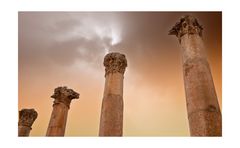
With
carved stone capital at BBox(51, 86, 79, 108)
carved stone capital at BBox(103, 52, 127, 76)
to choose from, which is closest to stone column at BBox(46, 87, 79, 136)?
carved stone capital at BBox(51, 86, 79, 108)

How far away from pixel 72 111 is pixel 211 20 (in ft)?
69.6

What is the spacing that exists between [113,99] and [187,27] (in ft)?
16.4

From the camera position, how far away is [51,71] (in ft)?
107

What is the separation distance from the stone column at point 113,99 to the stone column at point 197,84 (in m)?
3.72

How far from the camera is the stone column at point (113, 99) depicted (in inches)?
505

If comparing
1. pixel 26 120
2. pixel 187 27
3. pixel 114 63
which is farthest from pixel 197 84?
pixel 26 120

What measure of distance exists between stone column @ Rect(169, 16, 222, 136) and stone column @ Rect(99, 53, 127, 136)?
12.2 ft

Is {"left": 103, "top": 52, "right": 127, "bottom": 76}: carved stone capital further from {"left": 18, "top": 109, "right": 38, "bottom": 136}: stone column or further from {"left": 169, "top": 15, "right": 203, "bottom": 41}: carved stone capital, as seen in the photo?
{"left": 18, "top": 109, "right": 38, "bottom": 136}: stone column

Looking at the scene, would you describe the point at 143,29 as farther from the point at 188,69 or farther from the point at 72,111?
the point at 188,69

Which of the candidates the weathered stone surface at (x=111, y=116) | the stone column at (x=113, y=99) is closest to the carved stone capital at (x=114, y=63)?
the stone column at (x=113, y=99)

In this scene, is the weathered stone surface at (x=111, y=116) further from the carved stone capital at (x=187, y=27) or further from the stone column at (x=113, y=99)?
the carved stone capital at (x=187, y=27)

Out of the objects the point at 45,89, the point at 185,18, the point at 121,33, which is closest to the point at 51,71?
the point at 45,89
